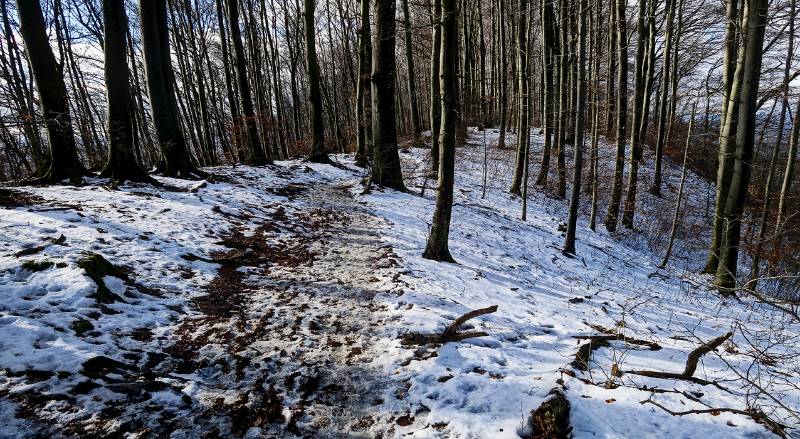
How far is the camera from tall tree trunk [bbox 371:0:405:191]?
445 inches

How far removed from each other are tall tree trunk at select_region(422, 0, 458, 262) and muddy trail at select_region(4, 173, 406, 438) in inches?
41.3

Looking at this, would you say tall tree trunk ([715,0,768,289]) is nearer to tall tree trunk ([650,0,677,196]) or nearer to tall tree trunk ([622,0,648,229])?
tall tree trunk ([622,0,648,229])

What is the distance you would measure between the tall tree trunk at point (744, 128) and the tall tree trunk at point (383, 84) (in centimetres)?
836

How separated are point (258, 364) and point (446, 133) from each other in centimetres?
476

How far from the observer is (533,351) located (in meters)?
4.38

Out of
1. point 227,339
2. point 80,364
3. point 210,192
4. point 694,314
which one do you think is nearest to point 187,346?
point 227,339

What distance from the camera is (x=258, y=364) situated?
3953 millimetres

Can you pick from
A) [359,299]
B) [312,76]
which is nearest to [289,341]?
[359,299]

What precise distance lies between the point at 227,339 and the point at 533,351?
11.5 ft

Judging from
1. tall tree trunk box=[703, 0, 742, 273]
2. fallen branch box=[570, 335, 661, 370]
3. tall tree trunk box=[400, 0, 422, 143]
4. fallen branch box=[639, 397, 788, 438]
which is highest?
tall tree trunk box=[400, 0, 422, 143]

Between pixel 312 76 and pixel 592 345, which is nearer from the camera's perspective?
pixel 592 345

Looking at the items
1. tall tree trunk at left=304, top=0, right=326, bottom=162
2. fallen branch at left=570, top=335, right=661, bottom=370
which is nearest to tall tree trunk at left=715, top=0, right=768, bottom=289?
fallen branch at left=570, top=335, right=661, bottom=370

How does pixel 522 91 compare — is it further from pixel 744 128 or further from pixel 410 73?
pixel 410 73

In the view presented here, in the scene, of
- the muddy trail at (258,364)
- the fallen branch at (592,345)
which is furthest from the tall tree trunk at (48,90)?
the fallen branch at (592,345)
